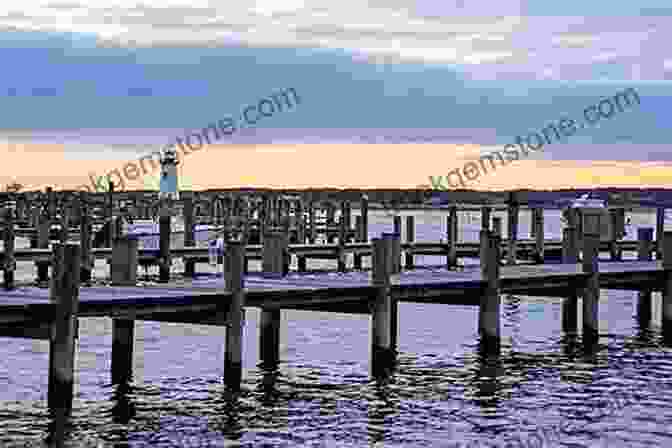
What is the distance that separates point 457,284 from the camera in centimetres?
3014

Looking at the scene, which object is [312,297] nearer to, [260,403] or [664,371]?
[260,403]

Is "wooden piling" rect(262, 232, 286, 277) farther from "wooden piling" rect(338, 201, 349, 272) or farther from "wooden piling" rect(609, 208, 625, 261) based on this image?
"wooden piling" rect(609, 208, 625, 261)

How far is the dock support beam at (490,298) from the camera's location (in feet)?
100

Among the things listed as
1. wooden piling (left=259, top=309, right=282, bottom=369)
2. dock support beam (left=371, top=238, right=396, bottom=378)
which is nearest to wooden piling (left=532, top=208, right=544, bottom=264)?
wooden piling (left=259, top=309, right=282, bottom=369)

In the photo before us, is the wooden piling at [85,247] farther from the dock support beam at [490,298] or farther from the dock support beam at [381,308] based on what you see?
the dock support beam at [381,308]

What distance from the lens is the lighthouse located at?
69062 millimetres

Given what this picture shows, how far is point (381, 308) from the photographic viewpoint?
28016 mm

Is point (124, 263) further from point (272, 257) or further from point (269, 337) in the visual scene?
point (272, 257)

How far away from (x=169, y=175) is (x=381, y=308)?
143 ft

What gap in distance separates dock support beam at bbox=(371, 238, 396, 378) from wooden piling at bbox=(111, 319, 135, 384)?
4695 mm

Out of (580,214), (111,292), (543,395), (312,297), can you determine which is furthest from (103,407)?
(580,214)

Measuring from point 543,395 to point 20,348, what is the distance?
1212 cm

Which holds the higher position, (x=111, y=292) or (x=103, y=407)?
(x=111, y=292)

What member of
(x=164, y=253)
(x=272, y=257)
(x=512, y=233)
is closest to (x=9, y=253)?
(x=164, y=253)
